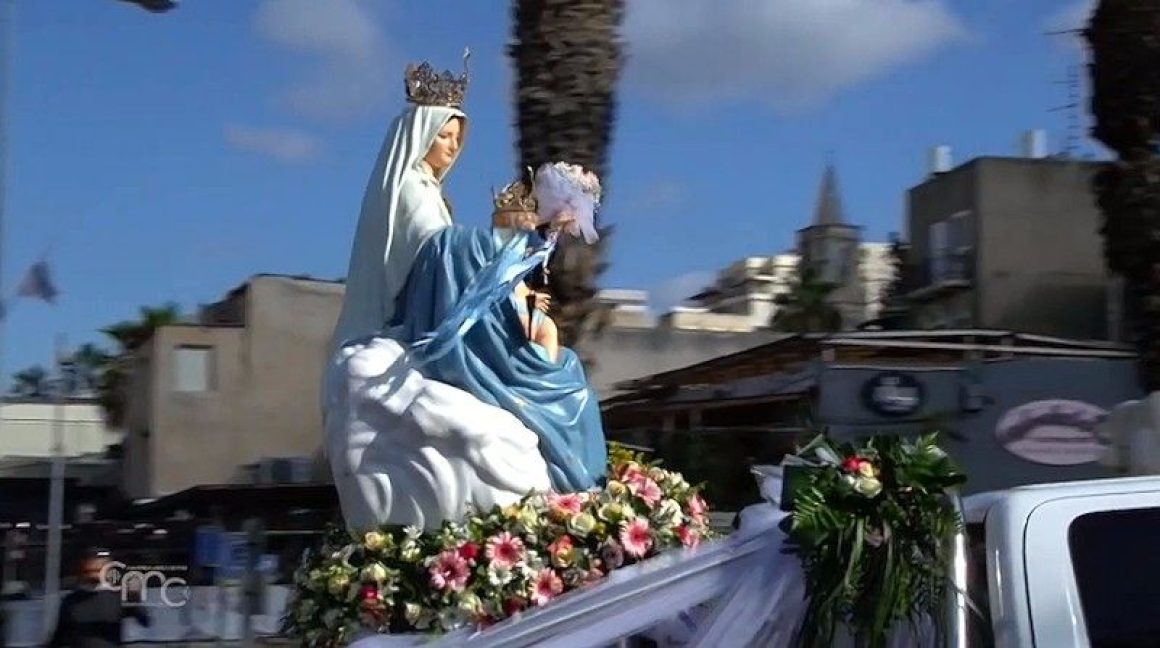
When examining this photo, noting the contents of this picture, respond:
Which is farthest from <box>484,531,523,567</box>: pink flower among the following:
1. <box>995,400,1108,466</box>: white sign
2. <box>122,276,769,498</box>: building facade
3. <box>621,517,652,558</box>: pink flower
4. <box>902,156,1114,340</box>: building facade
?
<box>122,276,769,498</box>: building facade

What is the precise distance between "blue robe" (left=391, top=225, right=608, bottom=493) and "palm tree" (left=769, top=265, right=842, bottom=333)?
94.8 ft

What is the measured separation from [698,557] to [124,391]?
116 feet

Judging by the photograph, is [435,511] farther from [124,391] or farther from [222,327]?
[124,391]

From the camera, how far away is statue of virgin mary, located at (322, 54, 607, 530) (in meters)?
4.48

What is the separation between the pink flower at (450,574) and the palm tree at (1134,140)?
363 inches

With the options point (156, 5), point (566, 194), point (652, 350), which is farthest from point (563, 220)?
point (652, 350)

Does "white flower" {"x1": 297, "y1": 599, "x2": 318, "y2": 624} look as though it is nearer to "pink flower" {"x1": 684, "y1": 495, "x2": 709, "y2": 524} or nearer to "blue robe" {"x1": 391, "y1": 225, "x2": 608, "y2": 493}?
"blue robe" {"x1": 391, "y1": 225, "x2": 608, "y2": 493}

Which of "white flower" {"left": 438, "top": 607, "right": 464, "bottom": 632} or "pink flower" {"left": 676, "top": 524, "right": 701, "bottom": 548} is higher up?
"pink flower" {"left": 676, "top": 524, "right": 701, "bottom": 548}

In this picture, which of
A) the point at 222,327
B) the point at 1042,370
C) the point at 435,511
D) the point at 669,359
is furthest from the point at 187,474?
the point at 435,511

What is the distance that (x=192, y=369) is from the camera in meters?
Answer: 32.7

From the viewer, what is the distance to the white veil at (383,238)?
489cm

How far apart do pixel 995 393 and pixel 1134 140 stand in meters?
3.75

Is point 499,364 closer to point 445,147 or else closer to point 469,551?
point 469,551

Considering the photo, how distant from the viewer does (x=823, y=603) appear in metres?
3.43
